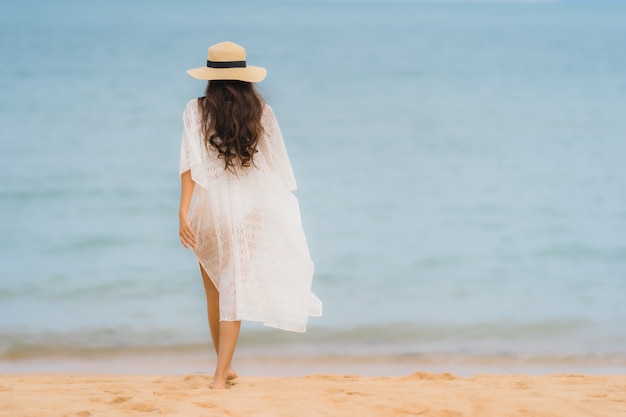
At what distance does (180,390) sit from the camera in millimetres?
4156

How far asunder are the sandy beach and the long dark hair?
1.02m

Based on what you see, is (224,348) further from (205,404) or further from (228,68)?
(228,68)

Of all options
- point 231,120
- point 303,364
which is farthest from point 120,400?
point 303,364

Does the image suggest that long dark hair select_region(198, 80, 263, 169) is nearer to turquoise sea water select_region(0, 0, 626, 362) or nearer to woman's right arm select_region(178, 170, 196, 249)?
woman's right arm select_region(178, 170, 196, 249)

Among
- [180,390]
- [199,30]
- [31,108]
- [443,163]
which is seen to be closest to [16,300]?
[180,390]

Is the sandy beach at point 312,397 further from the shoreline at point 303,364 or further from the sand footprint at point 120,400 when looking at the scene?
the shoreline at point 303,364

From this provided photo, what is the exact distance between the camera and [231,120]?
4.07 m

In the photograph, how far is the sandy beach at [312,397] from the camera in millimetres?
3838

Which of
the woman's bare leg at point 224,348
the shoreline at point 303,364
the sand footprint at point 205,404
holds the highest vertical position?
the woman's bare leg at point 224,348

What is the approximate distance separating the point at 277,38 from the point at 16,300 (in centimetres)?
3352

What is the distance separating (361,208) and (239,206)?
23.6 feet

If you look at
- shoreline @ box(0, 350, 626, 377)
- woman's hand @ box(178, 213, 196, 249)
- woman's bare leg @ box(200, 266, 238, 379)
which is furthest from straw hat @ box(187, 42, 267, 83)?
shoreline @ box(0, 350, 626, 377)

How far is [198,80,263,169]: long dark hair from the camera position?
4086mm

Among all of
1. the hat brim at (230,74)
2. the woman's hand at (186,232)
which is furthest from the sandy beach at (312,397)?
the hat brim at (230,74)
